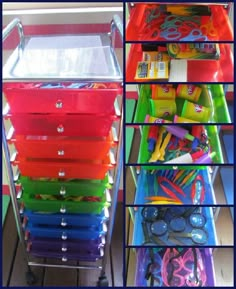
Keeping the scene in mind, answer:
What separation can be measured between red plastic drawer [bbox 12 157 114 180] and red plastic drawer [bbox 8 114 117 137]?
9 centimetres

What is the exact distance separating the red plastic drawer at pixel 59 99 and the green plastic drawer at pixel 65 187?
0.24 metres

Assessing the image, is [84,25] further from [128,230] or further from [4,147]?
[128,230]

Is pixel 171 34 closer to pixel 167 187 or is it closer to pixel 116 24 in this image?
pixel 116 24

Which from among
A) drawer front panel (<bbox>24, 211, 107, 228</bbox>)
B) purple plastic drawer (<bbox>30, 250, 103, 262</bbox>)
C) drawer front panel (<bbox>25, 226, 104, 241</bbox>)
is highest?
drawer front panel (<bbox>24, 211, 107, 228</bbox>)

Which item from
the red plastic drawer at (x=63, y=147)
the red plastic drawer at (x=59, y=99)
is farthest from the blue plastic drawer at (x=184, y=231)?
the red plastic drawer at (x=59, y=99)

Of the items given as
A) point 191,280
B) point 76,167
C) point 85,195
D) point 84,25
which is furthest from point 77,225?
point 84,25

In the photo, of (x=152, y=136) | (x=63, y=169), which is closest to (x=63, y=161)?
(x=63, y=169)

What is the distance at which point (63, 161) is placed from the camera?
1.23 meters

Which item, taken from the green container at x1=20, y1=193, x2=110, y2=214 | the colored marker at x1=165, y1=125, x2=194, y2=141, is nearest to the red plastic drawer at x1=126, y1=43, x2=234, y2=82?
the colored marker at x1=165, y1=125, x2=194, y2=141

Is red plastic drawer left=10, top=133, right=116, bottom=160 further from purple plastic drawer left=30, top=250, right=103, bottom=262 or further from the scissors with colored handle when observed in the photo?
purple plastic drawer left=30, top=250, right=103, bottom=262

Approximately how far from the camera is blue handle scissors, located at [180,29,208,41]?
3.37ft

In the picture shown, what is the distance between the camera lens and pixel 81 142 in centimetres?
115

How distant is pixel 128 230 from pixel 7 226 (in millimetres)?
601

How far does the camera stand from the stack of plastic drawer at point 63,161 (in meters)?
1.06
